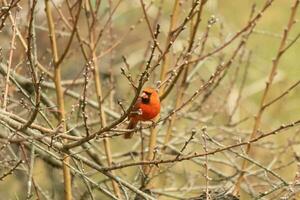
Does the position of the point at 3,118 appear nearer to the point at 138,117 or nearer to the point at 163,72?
the point at 138,117

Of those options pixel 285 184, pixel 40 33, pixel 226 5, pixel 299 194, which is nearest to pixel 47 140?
pixel 285 184

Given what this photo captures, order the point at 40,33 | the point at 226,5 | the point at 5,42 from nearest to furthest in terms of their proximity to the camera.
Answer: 1. the point at 5,42
2. the point at 40,33
3. the point at 226,5

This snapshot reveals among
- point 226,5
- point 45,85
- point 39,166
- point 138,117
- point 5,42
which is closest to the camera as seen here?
point 138,117

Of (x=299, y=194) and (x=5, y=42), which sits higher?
(x=5, y=42)

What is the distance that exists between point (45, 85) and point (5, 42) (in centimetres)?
280

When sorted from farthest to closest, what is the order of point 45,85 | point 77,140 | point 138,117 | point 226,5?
point 226,5
point 45,85
point 138,117
point 77,140

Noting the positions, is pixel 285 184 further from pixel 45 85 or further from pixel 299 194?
pixel 45 85

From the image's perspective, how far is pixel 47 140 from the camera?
3150mm

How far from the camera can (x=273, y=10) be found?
647 inches

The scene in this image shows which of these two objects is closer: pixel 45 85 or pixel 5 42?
pixel 45 85

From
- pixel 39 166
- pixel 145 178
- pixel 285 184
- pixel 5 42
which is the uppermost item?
pixel 5 42

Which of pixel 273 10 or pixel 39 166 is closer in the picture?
pixel 39 166

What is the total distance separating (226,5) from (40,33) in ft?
26.9

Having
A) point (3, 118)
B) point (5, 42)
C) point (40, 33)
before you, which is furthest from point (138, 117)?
point (40, 33)
